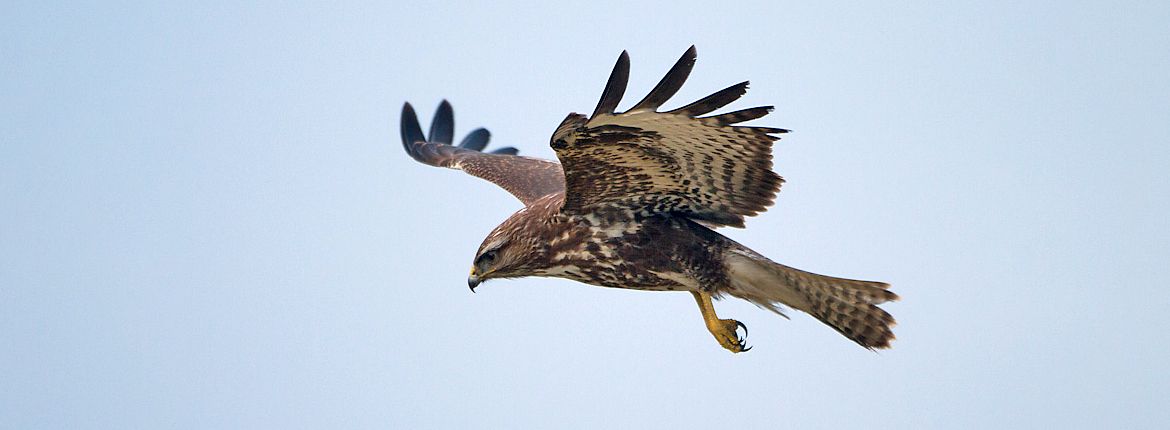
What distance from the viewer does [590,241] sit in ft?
26.5

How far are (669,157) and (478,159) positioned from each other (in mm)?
3704

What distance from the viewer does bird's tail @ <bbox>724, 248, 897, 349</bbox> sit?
26.8 feet

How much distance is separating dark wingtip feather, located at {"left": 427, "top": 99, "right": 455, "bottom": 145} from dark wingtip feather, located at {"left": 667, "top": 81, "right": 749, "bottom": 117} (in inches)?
221

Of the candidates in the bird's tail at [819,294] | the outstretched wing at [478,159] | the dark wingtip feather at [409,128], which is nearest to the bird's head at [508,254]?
the bird's tail at [819,294]

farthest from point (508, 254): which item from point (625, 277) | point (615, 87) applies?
point (615, 87)

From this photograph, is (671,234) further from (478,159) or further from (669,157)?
(478,159)

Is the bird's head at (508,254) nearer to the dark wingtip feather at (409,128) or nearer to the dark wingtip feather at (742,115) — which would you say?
the dark wingtip feather at (742,115)

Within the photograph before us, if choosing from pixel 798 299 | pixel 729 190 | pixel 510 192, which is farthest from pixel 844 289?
pixel 510 192

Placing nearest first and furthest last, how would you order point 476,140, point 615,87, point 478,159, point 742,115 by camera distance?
point 615,87
point 742,115
point 478,159
point 476,140

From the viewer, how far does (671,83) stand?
672 centimetres

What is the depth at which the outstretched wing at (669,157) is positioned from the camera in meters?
6.90

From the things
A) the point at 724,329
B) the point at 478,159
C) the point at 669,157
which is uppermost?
the point at 478,159

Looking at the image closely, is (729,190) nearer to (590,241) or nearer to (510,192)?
(590,241)

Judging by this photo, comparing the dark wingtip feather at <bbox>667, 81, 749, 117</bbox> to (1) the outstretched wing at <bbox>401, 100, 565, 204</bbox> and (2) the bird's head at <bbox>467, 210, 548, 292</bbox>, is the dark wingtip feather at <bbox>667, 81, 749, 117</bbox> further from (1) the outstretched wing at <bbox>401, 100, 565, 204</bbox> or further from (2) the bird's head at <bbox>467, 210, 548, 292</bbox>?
(1) the outstretched wing at <bbox>401, 100, 565, 204</bbox>
